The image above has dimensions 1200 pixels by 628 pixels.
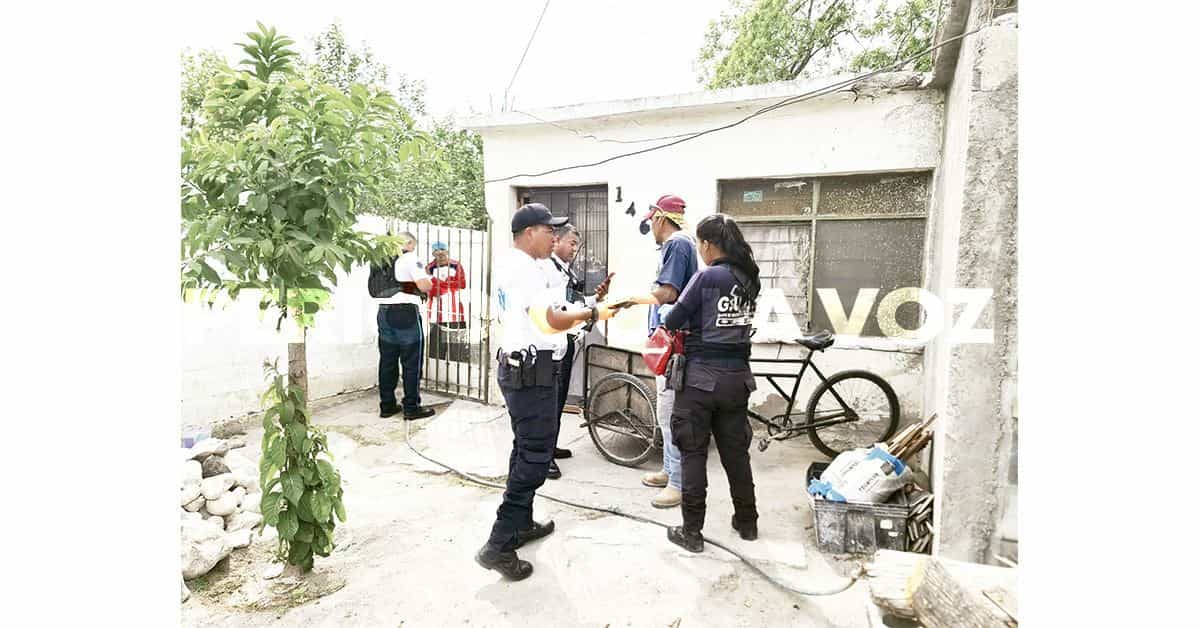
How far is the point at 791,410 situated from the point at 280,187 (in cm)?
405

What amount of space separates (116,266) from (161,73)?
1.49ft

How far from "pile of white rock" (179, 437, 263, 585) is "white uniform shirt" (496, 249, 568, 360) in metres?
1.83

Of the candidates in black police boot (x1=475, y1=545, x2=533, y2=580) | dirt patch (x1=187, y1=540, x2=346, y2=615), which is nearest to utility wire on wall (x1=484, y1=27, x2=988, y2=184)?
black police boot (x1=475, y1=545, x2=533, y2=580)

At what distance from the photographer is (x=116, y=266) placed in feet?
4.06

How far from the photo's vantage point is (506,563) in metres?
2.89

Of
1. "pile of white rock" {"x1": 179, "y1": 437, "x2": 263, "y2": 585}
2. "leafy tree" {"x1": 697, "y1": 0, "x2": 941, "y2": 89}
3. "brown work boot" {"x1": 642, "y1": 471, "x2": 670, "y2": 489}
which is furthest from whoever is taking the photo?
"leafy tree" {"x1": 697, "y1": 0, "x2": 941, "y2": 89}

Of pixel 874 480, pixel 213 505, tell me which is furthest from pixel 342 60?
pixel 874 480

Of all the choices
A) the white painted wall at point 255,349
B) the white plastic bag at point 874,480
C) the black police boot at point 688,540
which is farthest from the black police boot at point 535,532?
the white painted wall at point 255,349

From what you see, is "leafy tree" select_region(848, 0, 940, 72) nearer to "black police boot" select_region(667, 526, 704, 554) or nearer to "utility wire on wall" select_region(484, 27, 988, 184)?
"utility wire on wall" select_region(484, 27, 988, 184)

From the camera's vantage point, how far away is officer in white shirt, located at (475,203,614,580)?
2.90 meters

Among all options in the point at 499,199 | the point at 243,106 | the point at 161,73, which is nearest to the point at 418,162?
the point at 243,106

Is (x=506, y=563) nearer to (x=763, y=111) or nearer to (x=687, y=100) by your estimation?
(x=763, y=111)

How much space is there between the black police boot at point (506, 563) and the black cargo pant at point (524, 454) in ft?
0.11

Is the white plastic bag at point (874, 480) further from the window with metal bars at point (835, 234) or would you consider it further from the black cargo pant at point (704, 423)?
the window with metal bars at point (835, 234)
